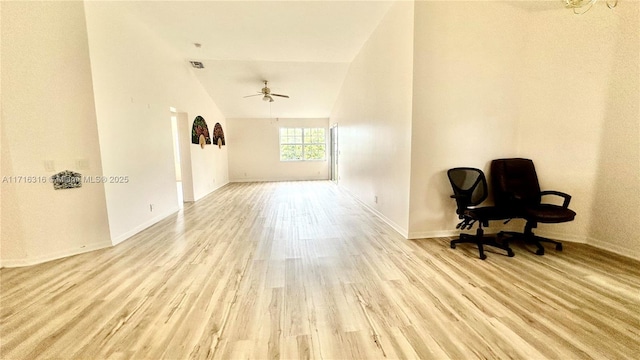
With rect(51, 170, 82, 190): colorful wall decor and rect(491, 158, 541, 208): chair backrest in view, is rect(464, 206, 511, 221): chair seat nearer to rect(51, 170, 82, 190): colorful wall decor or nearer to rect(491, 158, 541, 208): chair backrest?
rect(491, 158, 541, 208): chair backrest

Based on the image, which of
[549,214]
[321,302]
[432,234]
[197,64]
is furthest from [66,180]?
[549,214]

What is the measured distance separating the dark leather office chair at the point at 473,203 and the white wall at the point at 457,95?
202 mm

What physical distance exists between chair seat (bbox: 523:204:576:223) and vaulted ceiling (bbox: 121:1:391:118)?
125 inches

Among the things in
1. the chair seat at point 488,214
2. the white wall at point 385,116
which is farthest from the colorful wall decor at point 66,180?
the chair seat at point 488,214

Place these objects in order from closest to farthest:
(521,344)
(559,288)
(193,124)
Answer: (521,344), (559,288), (193,124)

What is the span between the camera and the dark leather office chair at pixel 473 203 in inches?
106

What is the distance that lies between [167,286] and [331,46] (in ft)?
15.1

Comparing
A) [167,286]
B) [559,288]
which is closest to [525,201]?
[559,288]

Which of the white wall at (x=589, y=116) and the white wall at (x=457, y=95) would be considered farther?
the white wall at (x=457, y=95)

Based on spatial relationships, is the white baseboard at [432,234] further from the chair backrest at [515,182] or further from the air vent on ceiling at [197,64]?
the air vent on ceiling at [197,64]

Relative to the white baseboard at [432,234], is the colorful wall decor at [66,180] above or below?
above

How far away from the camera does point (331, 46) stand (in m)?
4.70

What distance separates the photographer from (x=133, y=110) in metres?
3.61

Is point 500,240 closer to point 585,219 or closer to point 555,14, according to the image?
point 585,219
